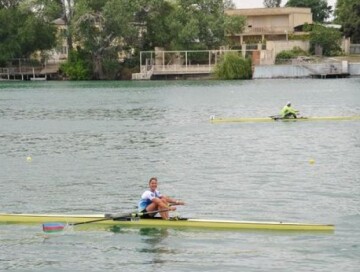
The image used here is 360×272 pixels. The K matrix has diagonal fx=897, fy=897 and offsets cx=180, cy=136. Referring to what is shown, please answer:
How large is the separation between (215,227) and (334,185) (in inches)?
379

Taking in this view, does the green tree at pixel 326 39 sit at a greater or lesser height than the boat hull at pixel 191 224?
greater

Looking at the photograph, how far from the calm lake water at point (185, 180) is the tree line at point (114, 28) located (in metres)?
52.1

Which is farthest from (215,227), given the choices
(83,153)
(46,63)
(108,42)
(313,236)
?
(46,63)

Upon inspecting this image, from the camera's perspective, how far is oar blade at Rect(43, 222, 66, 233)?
25.7m

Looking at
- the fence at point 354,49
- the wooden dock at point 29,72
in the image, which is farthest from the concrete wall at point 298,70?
the wooden dock at point 29,72

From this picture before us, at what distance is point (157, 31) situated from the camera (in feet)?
441

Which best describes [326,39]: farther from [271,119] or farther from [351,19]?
[271,119]

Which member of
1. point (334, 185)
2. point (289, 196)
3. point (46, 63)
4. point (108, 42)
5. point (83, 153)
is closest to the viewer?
point (289, 196)

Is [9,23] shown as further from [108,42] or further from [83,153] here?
[83,153]

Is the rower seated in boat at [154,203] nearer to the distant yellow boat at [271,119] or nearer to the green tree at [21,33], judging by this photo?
the distant yellow boat at [271,119]

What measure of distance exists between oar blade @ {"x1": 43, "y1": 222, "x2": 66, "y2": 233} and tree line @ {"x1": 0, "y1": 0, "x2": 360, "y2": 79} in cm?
10235

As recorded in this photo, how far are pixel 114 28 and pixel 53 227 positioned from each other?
10631 centimetres

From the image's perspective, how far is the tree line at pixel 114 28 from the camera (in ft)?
423

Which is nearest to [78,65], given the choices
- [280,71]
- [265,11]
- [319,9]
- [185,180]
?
[280,71]
